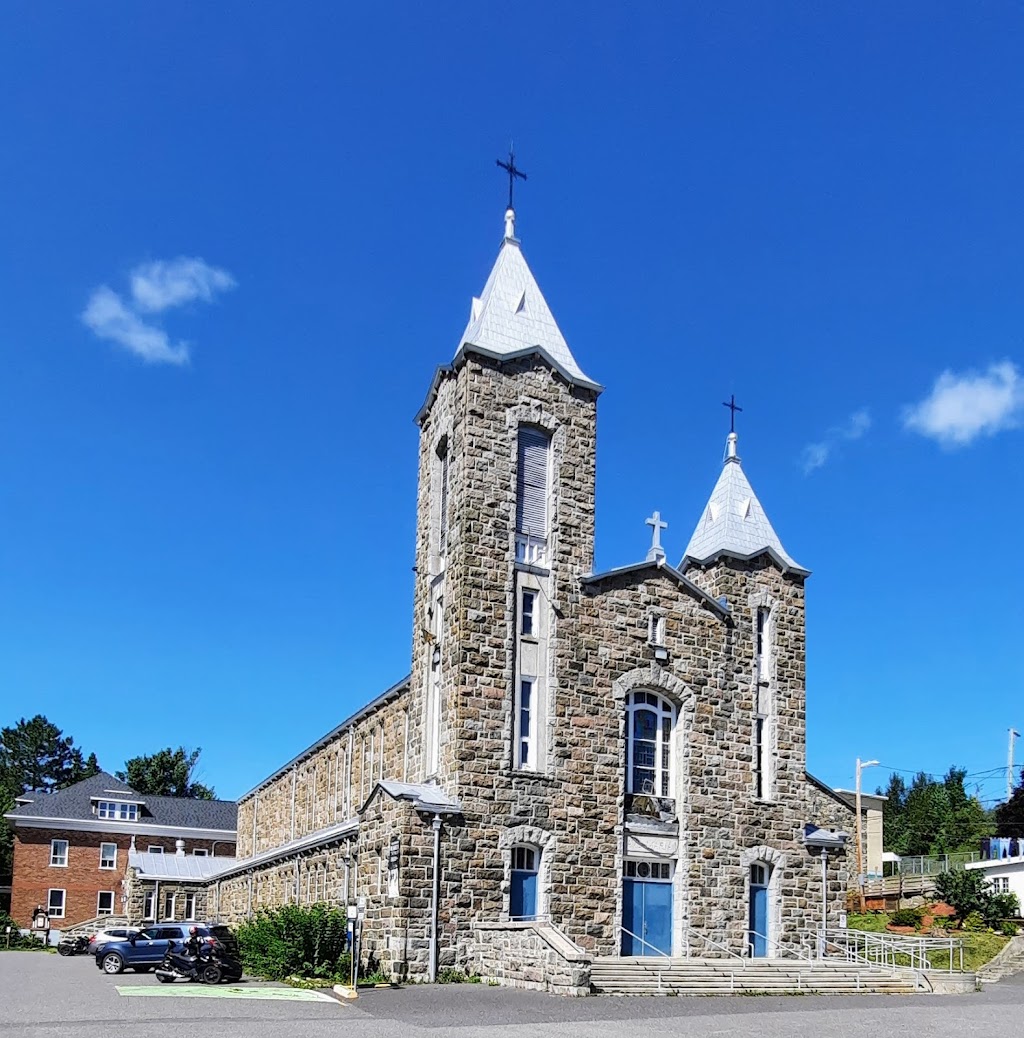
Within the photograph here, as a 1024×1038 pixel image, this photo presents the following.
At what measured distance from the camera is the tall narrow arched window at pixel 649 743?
102ft

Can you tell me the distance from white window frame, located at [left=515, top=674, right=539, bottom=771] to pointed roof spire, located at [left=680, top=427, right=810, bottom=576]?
769 centimetres

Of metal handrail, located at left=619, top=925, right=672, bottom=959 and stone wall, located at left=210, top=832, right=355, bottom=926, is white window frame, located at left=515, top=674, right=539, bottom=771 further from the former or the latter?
stone wall, located at left=210, top=832, right=355, bottom=926

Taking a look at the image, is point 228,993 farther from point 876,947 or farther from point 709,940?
point 876,947

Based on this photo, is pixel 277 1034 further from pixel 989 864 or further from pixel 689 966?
pixel 989 864

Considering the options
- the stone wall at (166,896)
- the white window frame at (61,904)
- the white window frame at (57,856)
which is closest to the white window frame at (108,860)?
the white window frame at (57,856)

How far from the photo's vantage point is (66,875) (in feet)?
Answer: 212

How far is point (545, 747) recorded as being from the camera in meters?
29.7

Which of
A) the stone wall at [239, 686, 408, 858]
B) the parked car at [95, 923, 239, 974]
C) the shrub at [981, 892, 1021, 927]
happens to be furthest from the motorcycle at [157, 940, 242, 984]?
the shrub at [981, 892, 1021, 927]

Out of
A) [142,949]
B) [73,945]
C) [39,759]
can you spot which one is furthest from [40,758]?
[142,949]

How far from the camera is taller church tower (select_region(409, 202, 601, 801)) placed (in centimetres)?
2900

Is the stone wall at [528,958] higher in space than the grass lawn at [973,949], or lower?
higher

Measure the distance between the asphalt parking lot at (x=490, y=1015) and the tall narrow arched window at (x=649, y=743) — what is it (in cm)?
743

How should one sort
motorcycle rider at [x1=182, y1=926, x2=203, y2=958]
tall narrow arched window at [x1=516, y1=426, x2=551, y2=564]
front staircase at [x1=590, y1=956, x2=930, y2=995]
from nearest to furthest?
front staircase at [x1=590, y1=956, x2=930, y2=995], motorcycle rider at [x1=182, y1=926, x2=203, y2=958], tall narrow arched window at [x1=516, y1=426, x2=551, y2=564]

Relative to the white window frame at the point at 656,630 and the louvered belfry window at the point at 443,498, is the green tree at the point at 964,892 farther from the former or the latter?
the louvered belfry window at the point at 443,498
